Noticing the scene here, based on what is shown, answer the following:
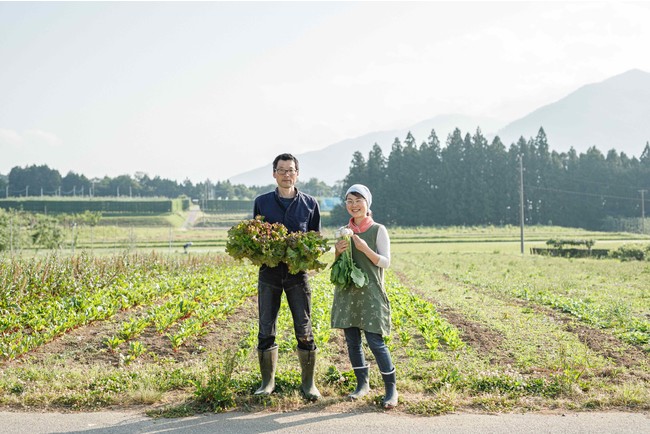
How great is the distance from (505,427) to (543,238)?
5847 centimetres

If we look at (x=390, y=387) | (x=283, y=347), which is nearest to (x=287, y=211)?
(x=390, y=387)

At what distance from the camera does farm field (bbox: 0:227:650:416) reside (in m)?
5.47

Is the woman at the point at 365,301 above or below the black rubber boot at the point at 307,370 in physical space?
above

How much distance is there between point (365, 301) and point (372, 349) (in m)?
0.46

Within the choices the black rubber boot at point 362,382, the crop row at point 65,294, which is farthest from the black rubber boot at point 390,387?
the crop row at point 65,294

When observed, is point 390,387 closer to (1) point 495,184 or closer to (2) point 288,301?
(2) point 288,301

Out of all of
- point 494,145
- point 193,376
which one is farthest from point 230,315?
point 494,145

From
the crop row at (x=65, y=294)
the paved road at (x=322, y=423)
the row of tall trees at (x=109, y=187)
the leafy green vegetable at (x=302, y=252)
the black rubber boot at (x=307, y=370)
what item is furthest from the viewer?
the row of tall trees at (x=109, y=187)

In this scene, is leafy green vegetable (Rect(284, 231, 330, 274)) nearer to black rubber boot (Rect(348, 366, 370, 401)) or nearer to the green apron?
the green apron

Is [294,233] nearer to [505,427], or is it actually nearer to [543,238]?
[505,427]

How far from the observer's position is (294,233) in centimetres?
544

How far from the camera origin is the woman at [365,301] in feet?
17.7

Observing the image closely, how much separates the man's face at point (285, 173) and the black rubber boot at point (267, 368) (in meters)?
1.62

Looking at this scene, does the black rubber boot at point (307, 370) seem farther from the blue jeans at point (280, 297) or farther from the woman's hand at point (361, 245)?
the woman's hand at point (361, 245)
